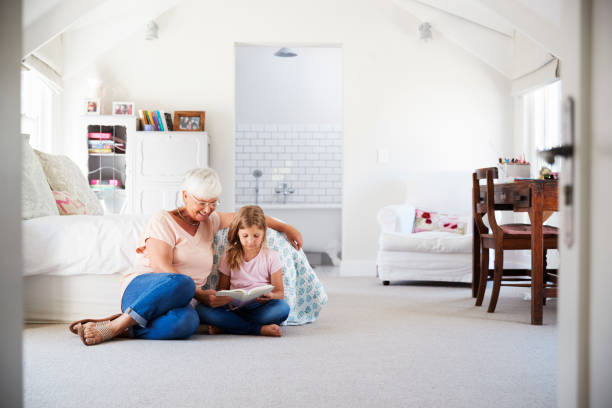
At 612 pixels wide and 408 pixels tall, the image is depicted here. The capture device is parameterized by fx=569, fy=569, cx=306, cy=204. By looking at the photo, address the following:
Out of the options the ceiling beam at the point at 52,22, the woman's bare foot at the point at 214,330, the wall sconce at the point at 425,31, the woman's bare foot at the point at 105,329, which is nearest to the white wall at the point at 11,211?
the woman's bare foot at the point at 105,329

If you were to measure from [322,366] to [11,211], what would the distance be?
4.82 feet

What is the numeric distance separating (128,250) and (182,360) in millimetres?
921

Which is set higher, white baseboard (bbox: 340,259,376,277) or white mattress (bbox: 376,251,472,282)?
white mattress (bbox: 376,251,472,282)

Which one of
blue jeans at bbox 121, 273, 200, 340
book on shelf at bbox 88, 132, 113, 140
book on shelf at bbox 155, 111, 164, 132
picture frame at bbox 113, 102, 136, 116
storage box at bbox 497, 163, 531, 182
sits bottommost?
blue jeans at bbox 121, 273, 200, 340

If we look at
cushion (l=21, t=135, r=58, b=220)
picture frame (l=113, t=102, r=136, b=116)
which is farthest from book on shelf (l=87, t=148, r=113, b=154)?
cushion (l=21, t=135, r=58, b=220)

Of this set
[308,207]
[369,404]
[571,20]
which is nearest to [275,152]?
[308,207]

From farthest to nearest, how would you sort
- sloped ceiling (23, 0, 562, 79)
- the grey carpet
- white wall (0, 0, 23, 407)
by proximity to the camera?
sloped ceiling (23, 0, 562, 79)
the grey carpet
white wall (0, 0, 23, 407)

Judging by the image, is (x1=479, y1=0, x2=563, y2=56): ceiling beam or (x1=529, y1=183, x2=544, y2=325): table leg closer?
(x1=529, y1=183, x2=544, y2=325): table leg

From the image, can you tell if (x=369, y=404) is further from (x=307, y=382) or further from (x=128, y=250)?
(x=128, y=250)

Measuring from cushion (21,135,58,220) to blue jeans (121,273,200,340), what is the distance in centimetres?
91

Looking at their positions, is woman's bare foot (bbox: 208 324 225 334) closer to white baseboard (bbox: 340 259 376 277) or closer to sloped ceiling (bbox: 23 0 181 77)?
white baseboard (bbox: 340 259 376 277)

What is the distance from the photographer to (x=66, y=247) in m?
2.86

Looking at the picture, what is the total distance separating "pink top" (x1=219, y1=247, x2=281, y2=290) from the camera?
2639 millimetres

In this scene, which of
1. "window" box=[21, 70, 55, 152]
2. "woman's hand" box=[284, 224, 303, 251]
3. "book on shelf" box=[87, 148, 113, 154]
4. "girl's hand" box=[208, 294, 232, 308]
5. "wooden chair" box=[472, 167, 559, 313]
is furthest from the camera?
"book on shelf" box=[87, 148, 113, 154]
